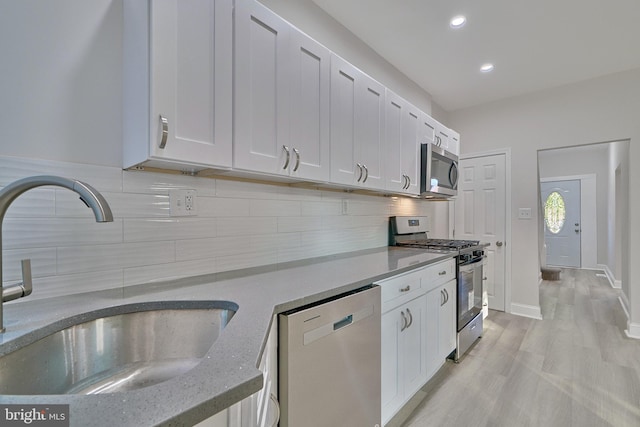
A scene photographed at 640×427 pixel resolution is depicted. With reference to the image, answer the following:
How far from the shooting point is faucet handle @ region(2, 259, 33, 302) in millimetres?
748

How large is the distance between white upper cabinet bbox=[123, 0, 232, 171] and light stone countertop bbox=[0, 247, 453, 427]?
1.68 ft

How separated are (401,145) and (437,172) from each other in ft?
2.12

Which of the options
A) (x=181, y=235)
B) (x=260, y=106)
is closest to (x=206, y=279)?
(x=181, y=235)

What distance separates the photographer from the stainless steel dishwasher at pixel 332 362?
0.99m

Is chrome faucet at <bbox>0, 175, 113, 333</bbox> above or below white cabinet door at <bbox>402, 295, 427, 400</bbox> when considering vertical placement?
above

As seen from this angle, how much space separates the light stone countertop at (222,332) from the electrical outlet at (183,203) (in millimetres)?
312

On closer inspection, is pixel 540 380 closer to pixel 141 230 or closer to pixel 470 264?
pixel 470 264

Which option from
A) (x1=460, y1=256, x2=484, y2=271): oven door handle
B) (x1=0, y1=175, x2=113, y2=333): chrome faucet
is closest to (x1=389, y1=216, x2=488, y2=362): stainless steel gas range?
(x1=460, y1=256, x2=484, y2=271): oven door handle

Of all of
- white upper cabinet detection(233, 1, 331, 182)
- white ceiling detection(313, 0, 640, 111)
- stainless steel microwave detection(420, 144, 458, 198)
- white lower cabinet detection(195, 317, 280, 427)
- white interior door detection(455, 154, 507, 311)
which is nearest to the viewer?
white lower cabinet detection(195, 317, 280, 427)

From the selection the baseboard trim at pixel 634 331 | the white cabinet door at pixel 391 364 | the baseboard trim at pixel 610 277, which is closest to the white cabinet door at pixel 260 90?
the white cabinet door at pixel 391 364

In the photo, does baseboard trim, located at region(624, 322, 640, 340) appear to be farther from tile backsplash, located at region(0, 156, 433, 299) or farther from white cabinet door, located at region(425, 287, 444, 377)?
tile backsplash, located at region(0, 156, 433, 299)

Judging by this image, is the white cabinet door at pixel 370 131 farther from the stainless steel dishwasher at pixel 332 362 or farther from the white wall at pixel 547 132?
the white wall at pixel 547 132

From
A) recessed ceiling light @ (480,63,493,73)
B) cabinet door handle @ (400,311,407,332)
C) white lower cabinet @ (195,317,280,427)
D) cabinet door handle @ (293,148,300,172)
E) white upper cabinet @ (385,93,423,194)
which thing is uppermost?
recessed ceiling light @ (480,63,493,73)

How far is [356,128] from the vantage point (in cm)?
194
